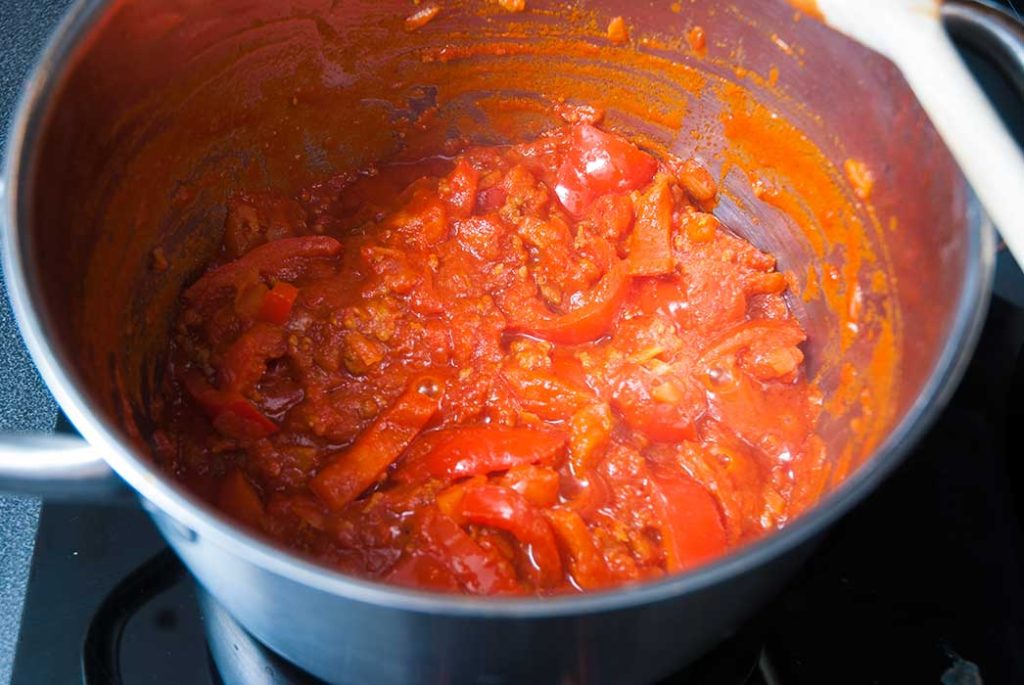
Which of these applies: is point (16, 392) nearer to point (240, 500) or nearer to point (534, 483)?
point (240, 500)

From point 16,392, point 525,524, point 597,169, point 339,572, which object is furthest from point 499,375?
point 16,392

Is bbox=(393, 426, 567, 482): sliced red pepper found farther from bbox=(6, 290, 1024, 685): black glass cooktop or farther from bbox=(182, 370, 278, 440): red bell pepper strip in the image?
bbox=(6, 290, 1024, 685): black glass cooktop

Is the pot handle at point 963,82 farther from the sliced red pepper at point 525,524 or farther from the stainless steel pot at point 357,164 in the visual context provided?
the sliced red pepper at point 525,524

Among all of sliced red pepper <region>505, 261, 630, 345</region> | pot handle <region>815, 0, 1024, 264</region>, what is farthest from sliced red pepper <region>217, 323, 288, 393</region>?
pot handle <region>815, 0, 1024, 264</region>

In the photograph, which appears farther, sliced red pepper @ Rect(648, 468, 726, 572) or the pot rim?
sliced red pepper @ Rect(648, 468, 726, 572)

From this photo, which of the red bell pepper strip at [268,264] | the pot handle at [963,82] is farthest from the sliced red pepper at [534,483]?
the pot handle at [963,82]

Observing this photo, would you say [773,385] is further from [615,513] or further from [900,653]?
[900,653]
